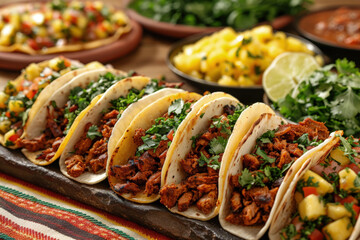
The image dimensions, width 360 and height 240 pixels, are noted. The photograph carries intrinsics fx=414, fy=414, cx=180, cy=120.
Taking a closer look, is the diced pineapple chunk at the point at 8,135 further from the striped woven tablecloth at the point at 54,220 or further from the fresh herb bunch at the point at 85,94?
the fresh herb bunch at the point at 85,94

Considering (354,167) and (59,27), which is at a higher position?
(354,167)

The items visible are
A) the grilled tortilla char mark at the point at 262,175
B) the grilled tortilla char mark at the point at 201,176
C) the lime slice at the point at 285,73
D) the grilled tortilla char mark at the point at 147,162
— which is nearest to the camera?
the grilled tortilla char mark at the point at 262,175

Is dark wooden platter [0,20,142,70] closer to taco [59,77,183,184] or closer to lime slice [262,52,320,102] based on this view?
taco [59,77,183,184]

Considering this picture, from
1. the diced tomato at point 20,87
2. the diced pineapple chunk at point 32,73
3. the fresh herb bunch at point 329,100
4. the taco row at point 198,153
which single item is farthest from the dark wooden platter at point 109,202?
the fresh herb bunch at point 329,100

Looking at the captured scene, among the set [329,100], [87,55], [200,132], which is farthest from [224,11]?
[200,132]

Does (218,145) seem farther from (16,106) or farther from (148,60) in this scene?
(148,60)

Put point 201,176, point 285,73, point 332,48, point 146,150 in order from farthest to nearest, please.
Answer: point 332,48 < point 285,73 < point 146,150 < point 201,176
